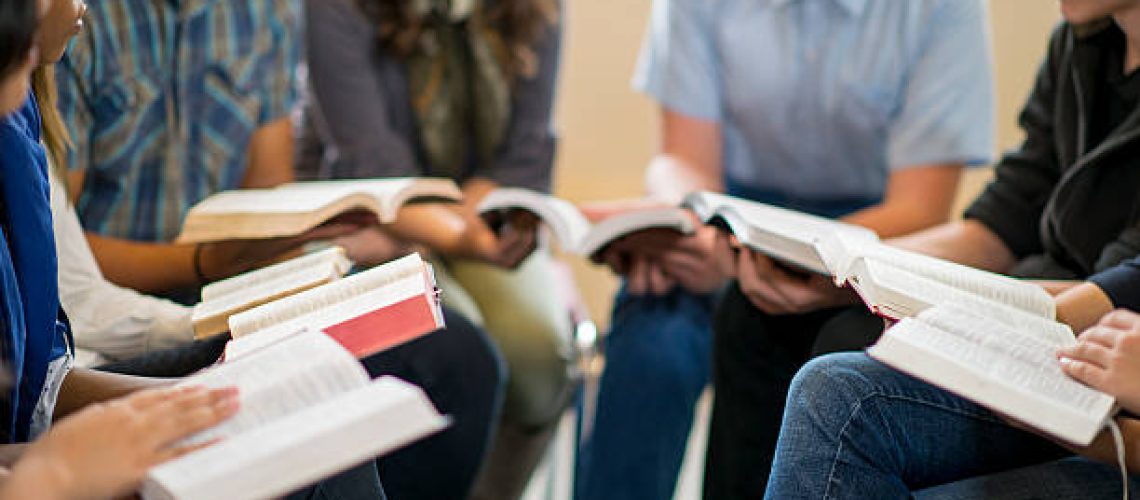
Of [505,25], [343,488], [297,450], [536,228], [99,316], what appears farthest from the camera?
[505,25]

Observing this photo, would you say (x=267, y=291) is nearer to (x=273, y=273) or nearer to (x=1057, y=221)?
(x=273, y=273)

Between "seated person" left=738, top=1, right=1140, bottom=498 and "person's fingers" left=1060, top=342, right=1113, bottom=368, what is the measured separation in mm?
153

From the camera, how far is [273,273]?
112cm

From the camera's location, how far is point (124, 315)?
1160 millimetres

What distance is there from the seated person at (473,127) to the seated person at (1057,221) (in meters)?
0.49

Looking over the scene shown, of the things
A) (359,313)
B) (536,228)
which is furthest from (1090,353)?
(536,228)

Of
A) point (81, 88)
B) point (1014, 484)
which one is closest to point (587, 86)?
point (81, 88)

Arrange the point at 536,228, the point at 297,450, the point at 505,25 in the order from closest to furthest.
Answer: the point at 297,450 → the point at 536,228 → the point at 505,25

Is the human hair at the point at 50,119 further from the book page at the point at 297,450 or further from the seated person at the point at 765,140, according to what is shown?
the seated person at the point at 765,140

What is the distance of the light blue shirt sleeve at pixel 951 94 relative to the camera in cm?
163

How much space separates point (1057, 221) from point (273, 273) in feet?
2.70

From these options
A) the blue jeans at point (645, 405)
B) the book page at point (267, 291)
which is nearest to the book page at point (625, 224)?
the blue jeans at point (645, 405)

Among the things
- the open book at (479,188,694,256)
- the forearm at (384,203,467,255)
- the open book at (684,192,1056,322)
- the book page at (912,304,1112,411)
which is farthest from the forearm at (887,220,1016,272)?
the forearm at (384,203,467,255)

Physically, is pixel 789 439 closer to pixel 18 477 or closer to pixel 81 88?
pixel 18 477
